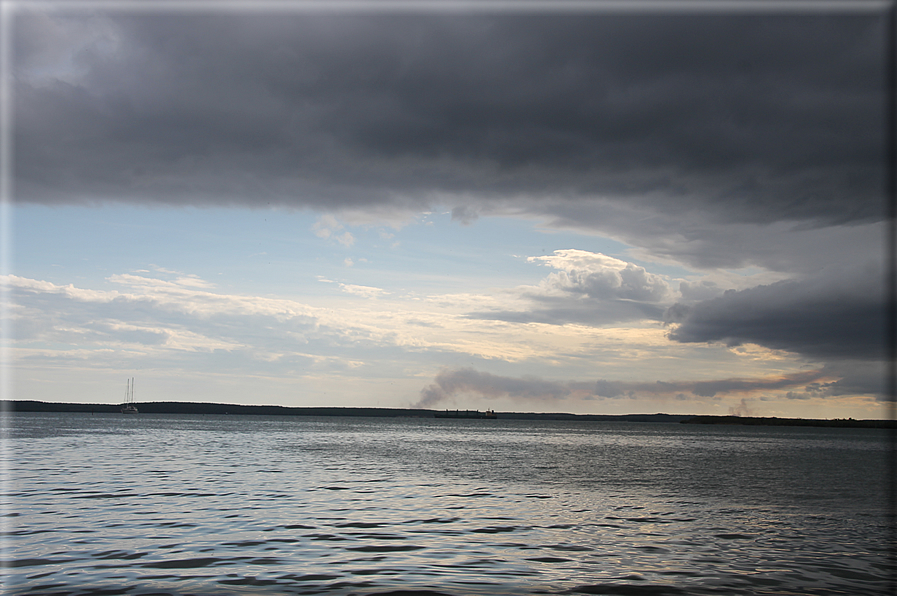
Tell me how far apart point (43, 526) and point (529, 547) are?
61.7 ft

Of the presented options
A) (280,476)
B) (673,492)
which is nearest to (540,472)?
(673,492)

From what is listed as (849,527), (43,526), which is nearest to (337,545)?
(43,526)

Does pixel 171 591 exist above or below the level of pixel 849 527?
above

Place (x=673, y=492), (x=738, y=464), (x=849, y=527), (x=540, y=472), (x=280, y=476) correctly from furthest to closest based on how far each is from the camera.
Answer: (x=738, y=464) < (x=540, y=472) < (x=280, y=476) < (x=673, y=492) < (x=849, y=527)

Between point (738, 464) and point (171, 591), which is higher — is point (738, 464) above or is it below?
below

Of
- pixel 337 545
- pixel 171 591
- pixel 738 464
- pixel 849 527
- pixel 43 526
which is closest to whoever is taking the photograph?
pixel 171 591

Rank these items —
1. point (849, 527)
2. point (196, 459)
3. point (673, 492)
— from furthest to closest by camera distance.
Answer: point (196, 459) < point (673, 492) < point (849, 527)

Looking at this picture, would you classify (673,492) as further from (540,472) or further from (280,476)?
(280,476)

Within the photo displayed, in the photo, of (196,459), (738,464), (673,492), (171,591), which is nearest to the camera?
(171,591)

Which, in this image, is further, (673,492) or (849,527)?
(673,492)

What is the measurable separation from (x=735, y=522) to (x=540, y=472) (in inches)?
996

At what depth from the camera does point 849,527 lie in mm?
29031

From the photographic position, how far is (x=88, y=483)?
37906mm

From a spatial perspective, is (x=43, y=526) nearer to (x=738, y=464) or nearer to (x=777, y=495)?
(x=777, y=495)
